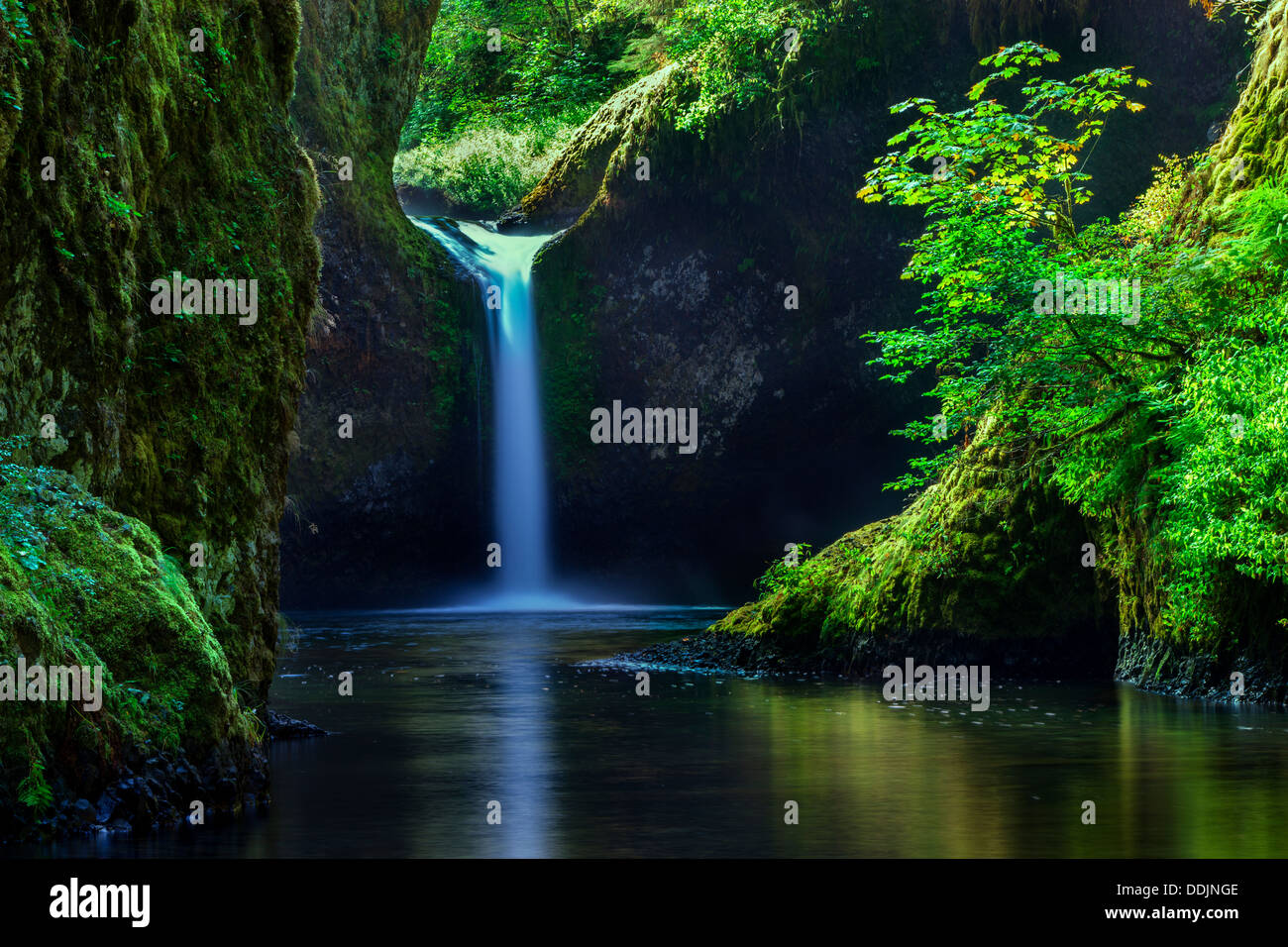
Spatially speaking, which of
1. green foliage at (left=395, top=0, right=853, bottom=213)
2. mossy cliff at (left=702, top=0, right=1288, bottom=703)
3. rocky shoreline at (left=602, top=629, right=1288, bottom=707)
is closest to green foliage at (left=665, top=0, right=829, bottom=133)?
green foliage at (left=395, top=0, right=853, bottom=213)

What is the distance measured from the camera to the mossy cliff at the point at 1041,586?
14391mm

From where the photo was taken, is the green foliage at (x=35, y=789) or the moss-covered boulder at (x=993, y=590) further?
the moss-covered boulder at (x=993, y=590)

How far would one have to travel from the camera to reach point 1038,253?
48.6ft

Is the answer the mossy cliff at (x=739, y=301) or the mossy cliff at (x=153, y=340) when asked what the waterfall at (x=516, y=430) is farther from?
the mossy cliff at (x=153, y=340)

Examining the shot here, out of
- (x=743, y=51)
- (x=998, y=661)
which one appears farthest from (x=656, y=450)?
(x=998, y=661)

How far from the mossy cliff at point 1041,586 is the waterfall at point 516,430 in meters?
14.0

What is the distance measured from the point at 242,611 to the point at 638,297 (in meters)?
22.5

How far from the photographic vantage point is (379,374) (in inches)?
1244

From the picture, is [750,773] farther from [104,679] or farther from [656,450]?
[656,450]

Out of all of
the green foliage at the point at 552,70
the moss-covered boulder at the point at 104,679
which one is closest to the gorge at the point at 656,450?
the moss-covered boulder at the point at 104,679

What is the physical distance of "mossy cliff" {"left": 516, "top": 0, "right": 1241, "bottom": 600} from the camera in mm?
30750

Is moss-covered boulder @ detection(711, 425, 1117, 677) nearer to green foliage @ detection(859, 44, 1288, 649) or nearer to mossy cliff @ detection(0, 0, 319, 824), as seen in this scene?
green foliage @ detection(859, 44, 1288, 649)

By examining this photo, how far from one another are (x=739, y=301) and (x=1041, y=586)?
16349 millimetres

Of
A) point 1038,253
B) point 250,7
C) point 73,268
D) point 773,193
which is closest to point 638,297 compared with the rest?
point 773,193
